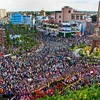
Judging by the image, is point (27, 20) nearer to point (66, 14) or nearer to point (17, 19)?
point (17, 19)

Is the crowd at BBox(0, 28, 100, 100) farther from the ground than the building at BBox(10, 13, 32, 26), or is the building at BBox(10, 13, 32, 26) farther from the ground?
the building at BBox(10, 13, 32, 26)

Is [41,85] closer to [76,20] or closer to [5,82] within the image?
[5,82]

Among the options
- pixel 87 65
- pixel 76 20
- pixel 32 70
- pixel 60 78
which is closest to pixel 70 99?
pixel 60 78

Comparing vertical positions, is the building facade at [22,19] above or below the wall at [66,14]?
below

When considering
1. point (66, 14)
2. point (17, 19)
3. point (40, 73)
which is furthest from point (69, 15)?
point (40, 73)

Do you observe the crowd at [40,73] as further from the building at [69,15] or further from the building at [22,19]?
the building at [22,19]

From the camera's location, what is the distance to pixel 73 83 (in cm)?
2338

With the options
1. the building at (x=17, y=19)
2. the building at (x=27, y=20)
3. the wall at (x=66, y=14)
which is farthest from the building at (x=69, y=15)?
the building at (x=17, y=19)

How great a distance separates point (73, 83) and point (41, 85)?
286 cm

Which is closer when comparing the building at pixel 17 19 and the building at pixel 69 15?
the building at pixel 69 15

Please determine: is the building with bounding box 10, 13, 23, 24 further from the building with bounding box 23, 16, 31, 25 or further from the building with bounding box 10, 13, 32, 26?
the building with bounding box 23, 16, 31, 25

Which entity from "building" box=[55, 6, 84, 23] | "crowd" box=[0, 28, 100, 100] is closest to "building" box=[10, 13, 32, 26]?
"building" box=[55, 6, 84, 23]

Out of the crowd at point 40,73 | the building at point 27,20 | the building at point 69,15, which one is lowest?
the crowd at point 40,73

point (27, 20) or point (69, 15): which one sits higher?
point (69, 15)
